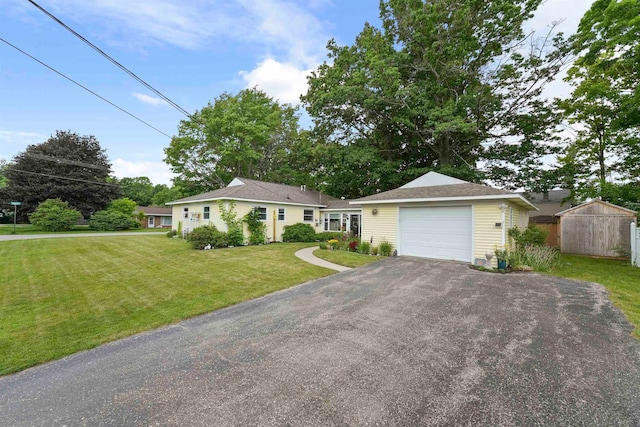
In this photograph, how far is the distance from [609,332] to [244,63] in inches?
577

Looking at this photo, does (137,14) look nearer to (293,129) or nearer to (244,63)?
(244,63)

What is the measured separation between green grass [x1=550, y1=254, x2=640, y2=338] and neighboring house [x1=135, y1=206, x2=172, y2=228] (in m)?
45.4

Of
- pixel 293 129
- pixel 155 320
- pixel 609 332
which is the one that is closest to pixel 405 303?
pixel 609 332

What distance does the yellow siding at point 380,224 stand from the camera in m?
11.2

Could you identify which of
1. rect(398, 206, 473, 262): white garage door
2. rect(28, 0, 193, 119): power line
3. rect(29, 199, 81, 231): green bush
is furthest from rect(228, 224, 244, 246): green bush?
rect(29, 199, 81, 231): green bush

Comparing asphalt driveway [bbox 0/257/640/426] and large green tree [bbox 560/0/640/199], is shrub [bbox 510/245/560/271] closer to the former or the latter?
asphalt driveway [bbox 0/257/640/426]

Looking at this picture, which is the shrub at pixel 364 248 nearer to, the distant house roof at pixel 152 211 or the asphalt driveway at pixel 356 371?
the asphalt driveway at pixel 356 371

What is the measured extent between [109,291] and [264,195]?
10.7 meters

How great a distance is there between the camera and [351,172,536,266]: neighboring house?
8.95m

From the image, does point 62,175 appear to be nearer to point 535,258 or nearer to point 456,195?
point 456,195

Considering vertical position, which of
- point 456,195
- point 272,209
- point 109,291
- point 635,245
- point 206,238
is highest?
point 456,195

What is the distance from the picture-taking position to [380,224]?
11.7 m

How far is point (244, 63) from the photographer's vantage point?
12.4 meters

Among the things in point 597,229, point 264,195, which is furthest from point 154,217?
point 597,229
